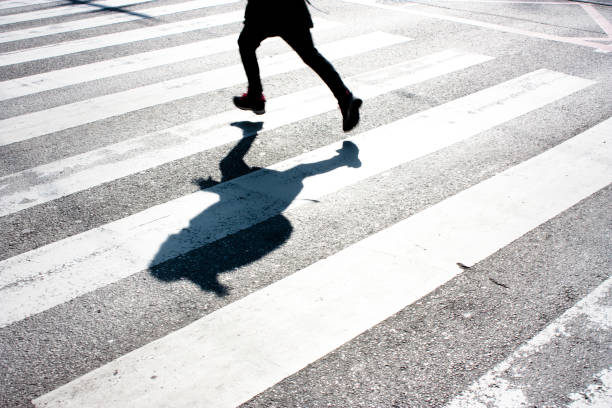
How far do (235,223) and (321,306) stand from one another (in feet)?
3.36

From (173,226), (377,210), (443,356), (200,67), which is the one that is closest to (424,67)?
(200,67)

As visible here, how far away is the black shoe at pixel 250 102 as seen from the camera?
18.1 ft

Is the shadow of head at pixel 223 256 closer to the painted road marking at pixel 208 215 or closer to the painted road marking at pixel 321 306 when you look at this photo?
the painted road marking at pixel 208 215

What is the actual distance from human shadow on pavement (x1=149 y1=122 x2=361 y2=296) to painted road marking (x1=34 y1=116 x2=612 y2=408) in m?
0.36

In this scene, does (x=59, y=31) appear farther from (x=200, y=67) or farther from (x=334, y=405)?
(x=334, y=405)

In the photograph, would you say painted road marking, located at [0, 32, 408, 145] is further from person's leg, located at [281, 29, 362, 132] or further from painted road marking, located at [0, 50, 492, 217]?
person's leg, located at [281, 29, 362, 132]

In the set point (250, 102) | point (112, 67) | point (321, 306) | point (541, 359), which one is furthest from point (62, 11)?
point (541, 359)

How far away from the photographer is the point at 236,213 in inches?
163

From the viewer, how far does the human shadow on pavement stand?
3.54 meters

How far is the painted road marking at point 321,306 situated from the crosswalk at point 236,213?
0.01m

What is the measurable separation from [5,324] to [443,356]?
2123 mm

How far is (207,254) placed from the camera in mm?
3670

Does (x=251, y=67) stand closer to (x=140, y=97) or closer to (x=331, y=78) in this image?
(x=331, y=78)

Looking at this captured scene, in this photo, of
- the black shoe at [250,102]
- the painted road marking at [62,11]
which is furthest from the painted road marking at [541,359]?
the painted road marking at [62,11]
